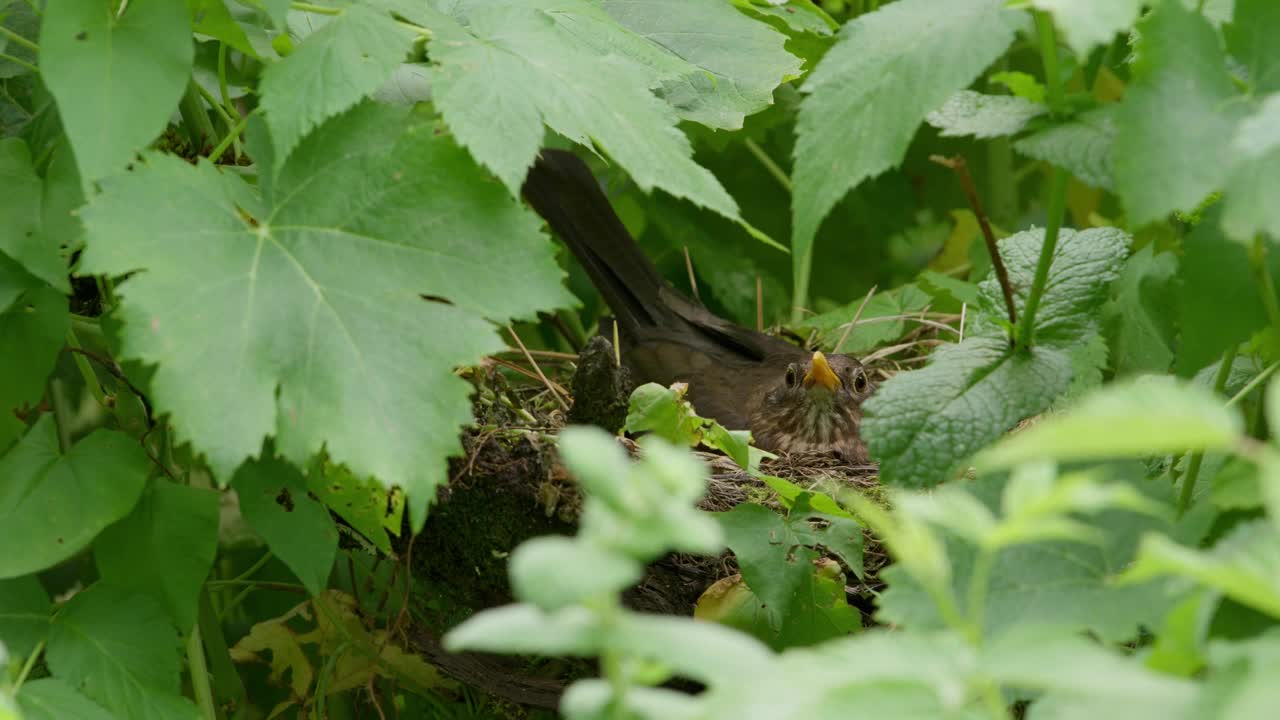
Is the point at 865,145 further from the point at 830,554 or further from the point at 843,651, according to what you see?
the point at 830,554

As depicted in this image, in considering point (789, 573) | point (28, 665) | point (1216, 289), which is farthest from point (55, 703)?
point (1216, 289)

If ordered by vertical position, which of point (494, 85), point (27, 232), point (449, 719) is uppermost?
point (494, 85)

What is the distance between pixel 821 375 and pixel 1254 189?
7.19 feet

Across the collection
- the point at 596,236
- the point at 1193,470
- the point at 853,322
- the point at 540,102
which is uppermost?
the point at 540,102

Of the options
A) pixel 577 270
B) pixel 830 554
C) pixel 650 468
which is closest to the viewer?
pixel 650 468

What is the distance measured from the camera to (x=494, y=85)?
141 cm

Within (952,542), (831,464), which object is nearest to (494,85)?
(952,542)

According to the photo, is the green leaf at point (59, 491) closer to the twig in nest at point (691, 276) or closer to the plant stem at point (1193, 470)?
the plant stem at point (1193, 470)

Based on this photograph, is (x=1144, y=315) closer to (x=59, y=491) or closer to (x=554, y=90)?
(x=554, y=90)

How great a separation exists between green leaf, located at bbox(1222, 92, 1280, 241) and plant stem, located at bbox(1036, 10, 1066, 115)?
317 mm

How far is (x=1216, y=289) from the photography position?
1.27 meters

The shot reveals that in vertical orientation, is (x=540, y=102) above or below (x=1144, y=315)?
above

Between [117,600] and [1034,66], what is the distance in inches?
112

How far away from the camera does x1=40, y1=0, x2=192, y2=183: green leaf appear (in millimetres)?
1245
